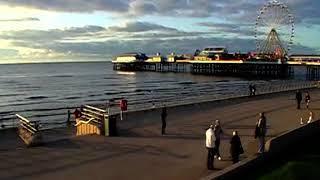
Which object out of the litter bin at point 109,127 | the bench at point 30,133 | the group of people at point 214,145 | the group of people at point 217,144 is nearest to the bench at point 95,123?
the litter bin at point 109,127

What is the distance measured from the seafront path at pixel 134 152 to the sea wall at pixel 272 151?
629 mm

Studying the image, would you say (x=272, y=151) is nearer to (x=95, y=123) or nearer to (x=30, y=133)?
(x=95, y=123)

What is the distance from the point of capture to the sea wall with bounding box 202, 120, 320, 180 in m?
12.9

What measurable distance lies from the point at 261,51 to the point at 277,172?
364 feet

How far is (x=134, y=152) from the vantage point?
1727cm

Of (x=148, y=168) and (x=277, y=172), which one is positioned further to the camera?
(x=148, y=168)

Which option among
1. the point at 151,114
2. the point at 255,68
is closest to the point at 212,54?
the point at 255,68

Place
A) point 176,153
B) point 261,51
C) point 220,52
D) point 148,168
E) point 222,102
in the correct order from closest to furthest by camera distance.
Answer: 1. point 148,168
2. point 176,153
3. point 222,102
4. point 261,51
5. point 220,52

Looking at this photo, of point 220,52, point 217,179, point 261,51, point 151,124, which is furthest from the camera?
point 220,52

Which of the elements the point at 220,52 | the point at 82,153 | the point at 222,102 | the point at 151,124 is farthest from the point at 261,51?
the point at 82,153

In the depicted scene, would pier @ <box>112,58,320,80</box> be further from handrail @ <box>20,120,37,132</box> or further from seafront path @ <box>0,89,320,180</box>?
handrail @ <box>20,120,37,132</box>

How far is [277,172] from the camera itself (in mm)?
13797

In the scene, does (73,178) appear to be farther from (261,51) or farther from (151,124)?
(261,51)

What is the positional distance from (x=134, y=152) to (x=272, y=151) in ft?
14.9
